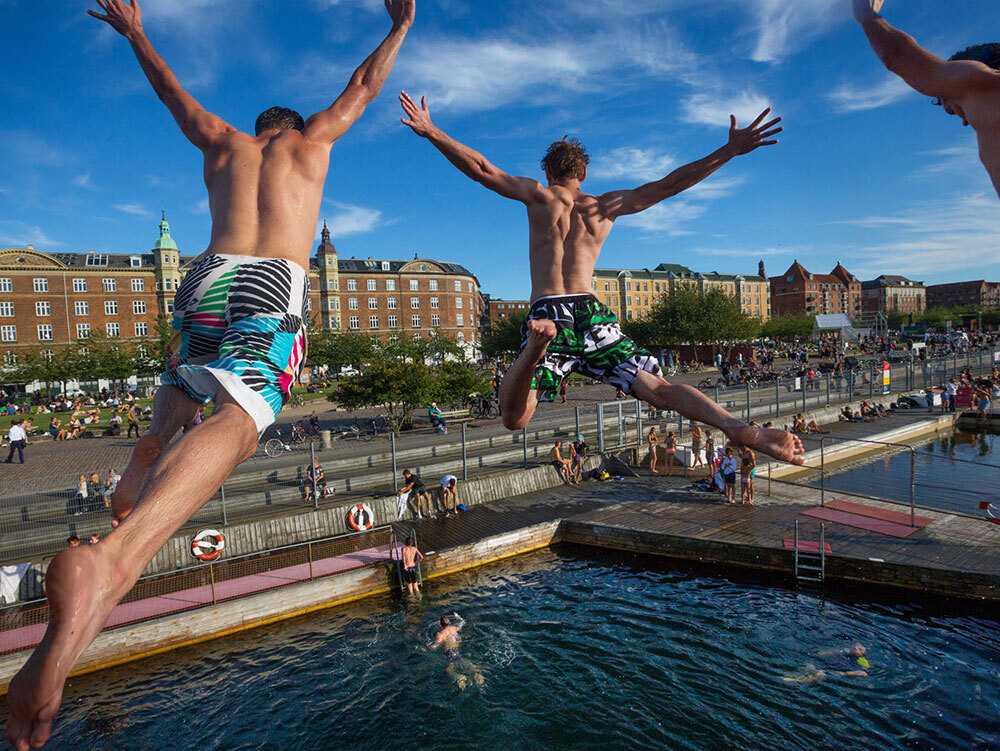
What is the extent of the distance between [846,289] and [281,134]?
576ft

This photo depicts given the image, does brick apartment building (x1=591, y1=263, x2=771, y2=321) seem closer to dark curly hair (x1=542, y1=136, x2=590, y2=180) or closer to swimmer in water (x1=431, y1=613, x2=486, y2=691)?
swimmer in water (x1=431, y1=613, x2=486, y2=691)

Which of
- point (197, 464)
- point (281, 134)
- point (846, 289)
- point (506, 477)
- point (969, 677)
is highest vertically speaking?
point (846, 289)

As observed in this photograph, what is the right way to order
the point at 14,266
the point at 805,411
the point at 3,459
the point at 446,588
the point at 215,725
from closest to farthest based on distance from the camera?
1. the point at 215,725
2. the point at 446,588
3. the point at 3,459
4. the point at 805,411
5. the point at 14,266

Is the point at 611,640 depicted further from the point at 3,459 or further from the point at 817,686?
the point at 3,459

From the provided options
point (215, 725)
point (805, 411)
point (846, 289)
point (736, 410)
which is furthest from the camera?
point (846, 289)

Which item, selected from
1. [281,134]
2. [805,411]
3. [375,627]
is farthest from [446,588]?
[805,411]

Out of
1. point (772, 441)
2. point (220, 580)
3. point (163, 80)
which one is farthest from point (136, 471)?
point (220, 580)

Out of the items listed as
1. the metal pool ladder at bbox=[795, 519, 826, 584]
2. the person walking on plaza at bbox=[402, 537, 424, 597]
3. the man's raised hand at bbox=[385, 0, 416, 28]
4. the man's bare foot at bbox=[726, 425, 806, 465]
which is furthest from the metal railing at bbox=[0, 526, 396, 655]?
the man's bare foot at bbox=[726, 425, 806, 465]

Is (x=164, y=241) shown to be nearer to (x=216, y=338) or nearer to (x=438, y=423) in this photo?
(x=438, y=423)

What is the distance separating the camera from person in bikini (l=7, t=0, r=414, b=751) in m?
1.88

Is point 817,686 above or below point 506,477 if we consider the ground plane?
below

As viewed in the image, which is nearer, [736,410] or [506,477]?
[506,477]

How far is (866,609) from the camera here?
1345 cm

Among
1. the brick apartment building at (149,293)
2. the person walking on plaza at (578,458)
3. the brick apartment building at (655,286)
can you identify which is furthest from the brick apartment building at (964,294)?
the person walking on plaza at (578,458)
